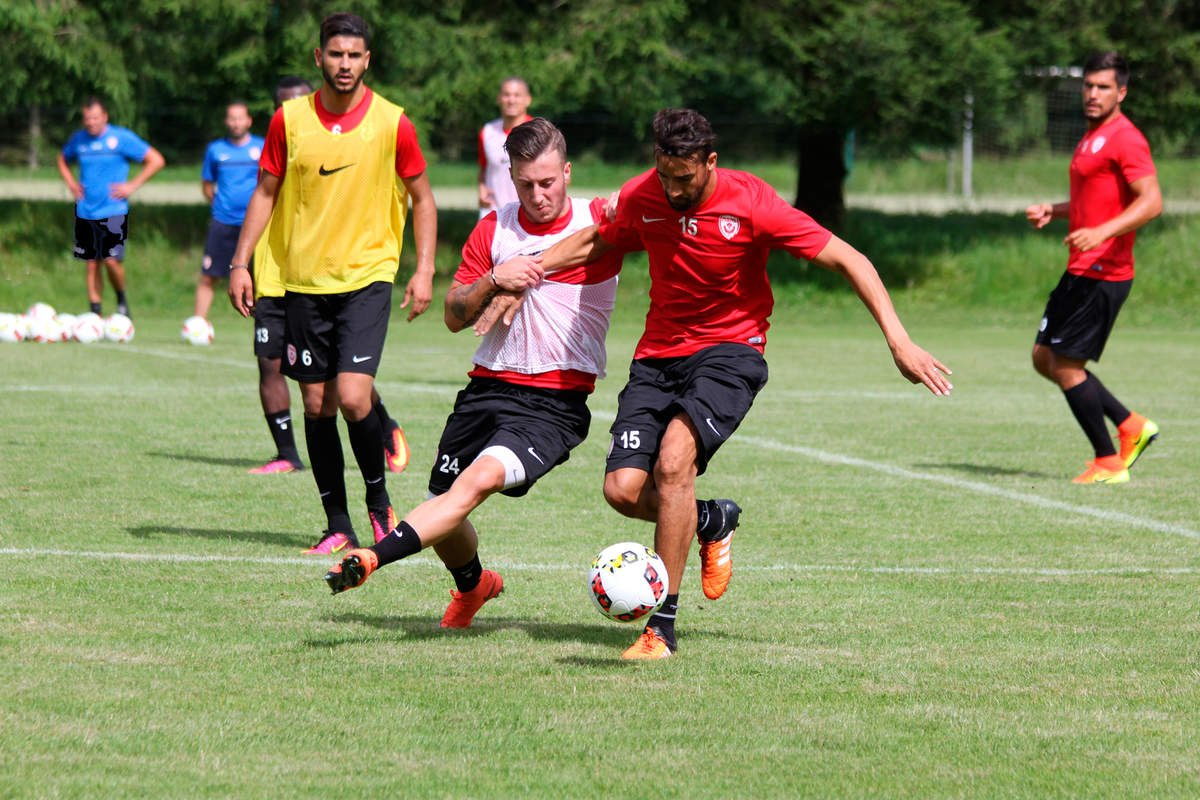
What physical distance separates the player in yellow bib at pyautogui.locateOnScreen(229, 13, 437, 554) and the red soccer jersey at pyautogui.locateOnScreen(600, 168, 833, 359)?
64.6 inches

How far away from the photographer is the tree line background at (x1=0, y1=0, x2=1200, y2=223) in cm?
2273

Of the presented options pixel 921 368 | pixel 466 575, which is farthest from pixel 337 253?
pixel 921 368

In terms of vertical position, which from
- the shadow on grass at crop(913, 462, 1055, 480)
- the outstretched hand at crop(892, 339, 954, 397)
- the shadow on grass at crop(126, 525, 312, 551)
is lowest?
the shadow on grass at crop(913, 462, 1055, 480)

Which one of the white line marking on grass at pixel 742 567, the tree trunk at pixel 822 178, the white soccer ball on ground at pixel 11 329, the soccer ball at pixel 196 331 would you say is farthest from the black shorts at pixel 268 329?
the tree trunk at pixel 822 178

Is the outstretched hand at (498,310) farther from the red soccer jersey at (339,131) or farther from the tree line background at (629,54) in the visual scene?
the tree line background at (629,54)

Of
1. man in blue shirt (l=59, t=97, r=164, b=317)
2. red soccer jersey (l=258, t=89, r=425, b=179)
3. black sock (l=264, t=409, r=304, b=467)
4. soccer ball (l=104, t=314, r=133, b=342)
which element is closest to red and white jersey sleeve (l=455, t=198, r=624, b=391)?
red soccer jersey (l=258, t=89, r=425, b=179)

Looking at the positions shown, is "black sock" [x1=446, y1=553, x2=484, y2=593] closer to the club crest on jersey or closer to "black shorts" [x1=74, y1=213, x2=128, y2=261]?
the club crest on jersey

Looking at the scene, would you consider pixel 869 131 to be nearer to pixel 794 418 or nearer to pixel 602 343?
pixel 794 418

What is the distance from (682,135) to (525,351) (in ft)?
3.29

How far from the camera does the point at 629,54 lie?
75.9 feet

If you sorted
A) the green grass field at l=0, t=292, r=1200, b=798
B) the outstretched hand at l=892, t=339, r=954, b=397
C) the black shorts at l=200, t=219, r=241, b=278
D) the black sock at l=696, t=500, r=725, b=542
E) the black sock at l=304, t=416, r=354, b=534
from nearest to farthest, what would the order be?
the green grass field at l=0, t=292, r=1200, b=798 < the outstretched hand at l=892, t=339, r=954, b=397 < the black sock at l=696, t=500, r=725, b=542 < the black sock at l=304, t=416, r=354, b=534 < the black shorts at l=200, t=219, r=241, b=278

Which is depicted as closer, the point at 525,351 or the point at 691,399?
the point at 691,399

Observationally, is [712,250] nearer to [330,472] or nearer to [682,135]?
[682,135]

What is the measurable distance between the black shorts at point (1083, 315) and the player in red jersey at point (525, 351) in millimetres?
4942
